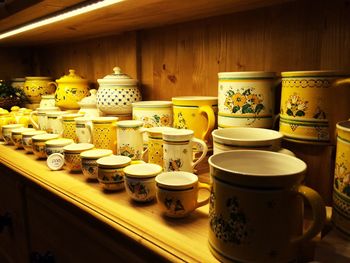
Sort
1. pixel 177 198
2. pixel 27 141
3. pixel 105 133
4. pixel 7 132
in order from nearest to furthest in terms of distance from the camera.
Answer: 1. pixel 177 198
2. pixel 105 133
3. pixel 27 141
4. pixel 7 132

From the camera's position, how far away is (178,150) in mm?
690

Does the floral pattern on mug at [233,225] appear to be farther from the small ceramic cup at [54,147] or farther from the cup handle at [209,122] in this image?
the small ceramic cup at [54,147]

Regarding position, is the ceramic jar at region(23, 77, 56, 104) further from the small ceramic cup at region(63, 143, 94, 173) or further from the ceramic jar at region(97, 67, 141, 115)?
the small ceramic cup at region(63, 143, 94, 173)

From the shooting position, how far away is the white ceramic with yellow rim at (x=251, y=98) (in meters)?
0.68

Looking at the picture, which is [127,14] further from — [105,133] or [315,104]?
[315,104]

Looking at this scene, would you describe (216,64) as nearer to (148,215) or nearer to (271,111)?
(271,111)

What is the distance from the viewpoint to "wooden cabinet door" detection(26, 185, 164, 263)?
1.81 ft

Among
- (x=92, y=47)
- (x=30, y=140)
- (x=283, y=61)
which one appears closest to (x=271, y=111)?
(x=283, y=61)

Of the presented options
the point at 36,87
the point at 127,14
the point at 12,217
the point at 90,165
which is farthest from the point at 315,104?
the point at 36,87

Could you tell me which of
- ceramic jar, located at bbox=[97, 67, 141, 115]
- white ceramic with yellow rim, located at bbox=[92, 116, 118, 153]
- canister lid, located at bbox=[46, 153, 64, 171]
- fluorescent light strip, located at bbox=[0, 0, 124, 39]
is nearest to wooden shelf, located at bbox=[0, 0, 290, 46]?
fluorescent light strip, located at bbox=[0, 0, 124, 39]

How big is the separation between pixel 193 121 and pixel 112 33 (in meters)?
0.72

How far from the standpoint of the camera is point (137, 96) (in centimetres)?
111

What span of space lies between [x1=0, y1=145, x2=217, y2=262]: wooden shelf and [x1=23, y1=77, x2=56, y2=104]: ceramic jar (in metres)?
0.90

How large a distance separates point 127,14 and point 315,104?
630 mm
